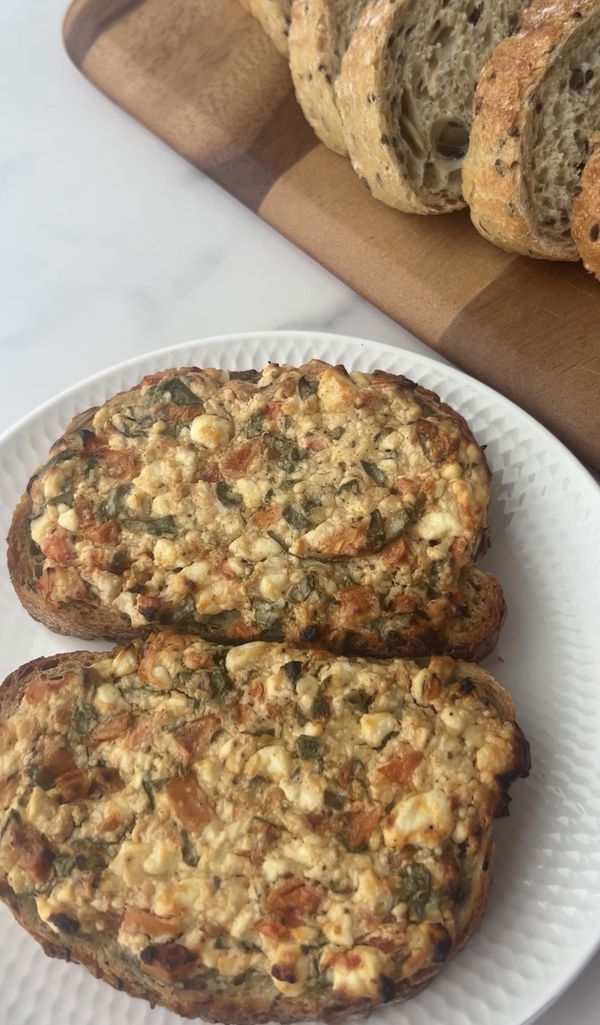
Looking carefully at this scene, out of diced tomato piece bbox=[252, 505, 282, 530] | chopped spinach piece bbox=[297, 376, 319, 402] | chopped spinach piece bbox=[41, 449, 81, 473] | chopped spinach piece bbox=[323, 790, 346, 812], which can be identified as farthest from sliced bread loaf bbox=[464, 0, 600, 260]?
chopped spinach piece bbox=[323, 790, 346, 812]

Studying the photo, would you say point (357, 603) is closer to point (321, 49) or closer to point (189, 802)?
point (189, 802)

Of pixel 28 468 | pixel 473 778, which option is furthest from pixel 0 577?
pixel 473 778

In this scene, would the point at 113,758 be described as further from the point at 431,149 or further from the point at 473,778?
the point at 431,149

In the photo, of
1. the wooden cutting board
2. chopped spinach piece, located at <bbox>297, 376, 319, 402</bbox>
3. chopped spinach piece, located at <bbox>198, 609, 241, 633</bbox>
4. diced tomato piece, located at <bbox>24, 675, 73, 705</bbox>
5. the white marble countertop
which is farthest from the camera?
the white marble countertop

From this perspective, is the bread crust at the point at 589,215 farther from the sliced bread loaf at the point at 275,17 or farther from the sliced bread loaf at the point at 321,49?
the sliced bread loaf at the point at 275,17

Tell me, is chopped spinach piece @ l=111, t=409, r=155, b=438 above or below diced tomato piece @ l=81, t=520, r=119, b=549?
above

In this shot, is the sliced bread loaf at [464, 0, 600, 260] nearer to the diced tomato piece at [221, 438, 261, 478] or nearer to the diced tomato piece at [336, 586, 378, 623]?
the diced tomato piece at [221, 438, 261, 478]

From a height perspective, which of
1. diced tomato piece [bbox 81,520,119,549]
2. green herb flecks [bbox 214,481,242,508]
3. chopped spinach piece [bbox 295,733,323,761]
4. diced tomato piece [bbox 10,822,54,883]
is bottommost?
chopped spinach piece [bbox 295,733,323,761]
